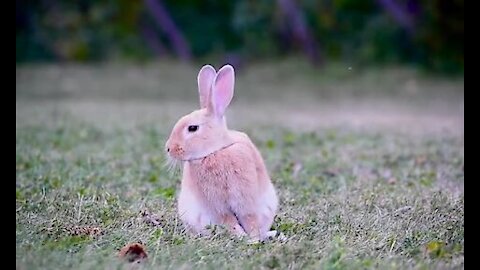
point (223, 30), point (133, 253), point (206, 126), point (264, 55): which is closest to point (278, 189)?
point (206, 126)

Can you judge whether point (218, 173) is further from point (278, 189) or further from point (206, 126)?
point (278, 189)

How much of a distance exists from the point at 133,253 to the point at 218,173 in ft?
1.76

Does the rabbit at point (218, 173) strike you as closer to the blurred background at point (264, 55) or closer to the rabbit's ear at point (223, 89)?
the rabbit's ear at point (223, 89)

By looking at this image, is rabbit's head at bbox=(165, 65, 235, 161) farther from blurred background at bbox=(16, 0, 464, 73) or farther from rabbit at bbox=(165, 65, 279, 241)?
blurred background at bbox=(16, 0, 464, 73)

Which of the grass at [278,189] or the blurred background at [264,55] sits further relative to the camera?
the blurred background at [264,55]

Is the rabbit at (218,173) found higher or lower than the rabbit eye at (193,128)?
lower

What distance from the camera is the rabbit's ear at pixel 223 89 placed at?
11.7 feet

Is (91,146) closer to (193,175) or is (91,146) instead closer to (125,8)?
(193,175)

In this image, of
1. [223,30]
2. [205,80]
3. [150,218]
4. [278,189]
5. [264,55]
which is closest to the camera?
[205,80]

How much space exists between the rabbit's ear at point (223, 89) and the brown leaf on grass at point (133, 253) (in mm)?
740

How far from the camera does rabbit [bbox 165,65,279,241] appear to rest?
3.41 m

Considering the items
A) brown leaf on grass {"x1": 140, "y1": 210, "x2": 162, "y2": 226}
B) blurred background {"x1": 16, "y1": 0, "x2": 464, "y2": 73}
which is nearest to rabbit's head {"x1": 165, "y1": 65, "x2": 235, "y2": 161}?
brown leaf on grass {"x1": 140, "y1": 210, "x2": 162, "y2": 226}

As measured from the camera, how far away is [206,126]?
11.5 ft

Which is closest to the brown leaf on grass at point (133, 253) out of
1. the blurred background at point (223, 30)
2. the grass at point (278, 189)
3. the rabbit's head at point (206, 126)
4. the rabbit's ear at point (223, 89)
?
the grass at point (278, 189)
